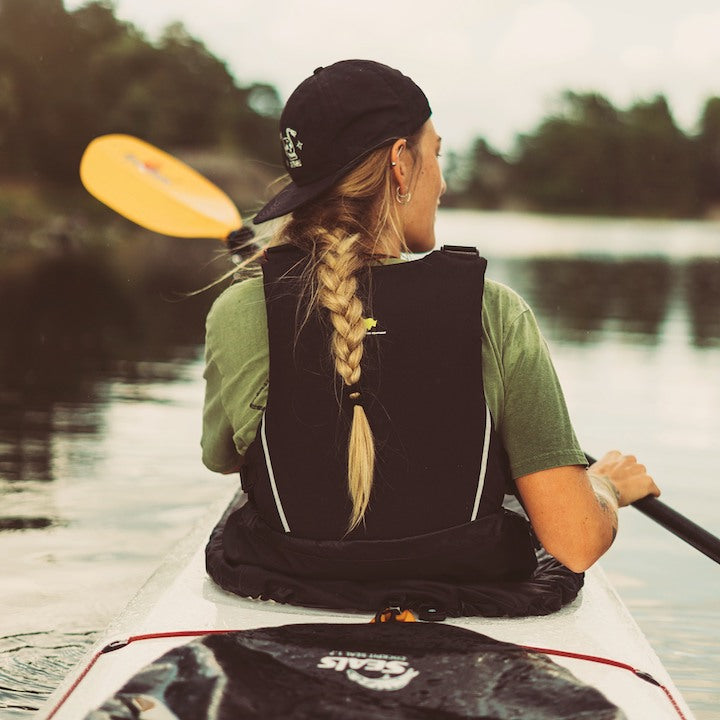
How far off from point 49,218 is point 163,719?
37325 millimetres

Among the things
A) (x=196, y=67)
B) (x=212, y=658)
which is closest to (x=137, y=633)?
(x=212, y=658)

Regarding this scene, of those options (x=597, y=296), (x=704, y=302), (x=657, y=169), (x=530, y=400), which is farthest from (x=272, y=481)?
(x=657, y=169)

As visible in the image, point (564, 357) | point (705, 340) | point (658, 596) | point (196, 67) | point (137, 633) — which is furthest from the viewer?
point (196, 67)

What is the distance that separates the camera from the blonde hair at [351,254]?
2.10 metres

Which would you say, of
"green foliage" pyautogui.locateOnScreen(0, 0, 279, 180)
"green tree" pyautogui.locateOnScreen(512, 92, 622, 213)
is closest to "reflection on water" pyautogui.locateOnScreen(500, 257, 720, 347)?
"green foliage" pyautogui.locateOnScreen(0, 0, 279, 180)

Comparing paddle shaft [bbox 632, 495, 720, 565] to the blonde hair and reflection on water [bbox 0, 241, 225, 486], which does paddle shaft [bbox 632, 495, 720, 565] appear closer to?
the blonde hair

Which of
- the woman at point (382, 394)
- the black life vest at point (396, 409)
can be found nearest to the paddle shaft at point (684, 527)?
the woman at point (382, 394)

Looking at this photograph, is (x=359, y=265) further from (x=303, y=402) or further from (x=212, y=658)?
(x=212, y=658)

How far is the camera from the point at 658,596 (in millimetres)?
4789

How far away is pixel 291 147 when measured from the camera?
2.26m

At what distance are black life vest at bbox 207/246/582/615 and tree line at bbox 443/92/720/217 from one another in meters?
102

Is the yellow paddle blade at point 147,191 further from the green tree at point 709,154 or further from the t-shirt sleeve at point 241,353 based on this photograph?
the green tree at point 709,154

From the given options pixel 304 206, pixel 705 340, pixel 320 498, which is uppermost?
pixel 304 206

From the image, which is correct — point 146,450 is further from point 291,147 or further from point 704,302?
point 704,302
